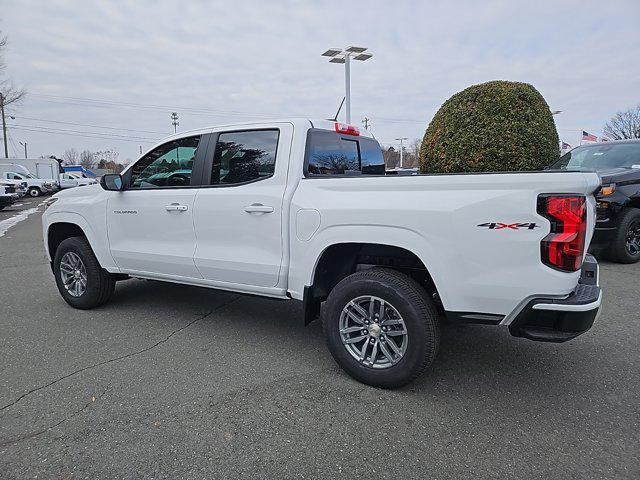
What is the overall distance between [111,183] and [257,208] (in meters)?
1.79

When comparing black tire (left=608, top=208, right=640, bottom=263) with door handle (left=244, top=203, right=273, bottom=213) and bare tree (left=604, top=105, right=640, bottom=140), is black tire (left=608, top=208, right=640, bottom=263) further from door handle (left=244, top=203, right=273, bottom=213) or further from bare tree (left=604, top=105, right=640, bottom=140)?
bare tree (left=604, top=105, right=640, bottom=140)

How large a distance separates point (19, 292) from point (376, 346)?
497cm

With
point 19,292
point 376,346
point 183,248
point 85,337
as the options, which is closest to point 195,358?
point 183,248

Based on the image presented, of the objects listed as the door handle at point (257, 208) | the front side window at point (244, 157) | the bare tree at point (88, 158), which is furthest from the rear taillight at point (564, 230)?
the bare tree at point (88, 158)

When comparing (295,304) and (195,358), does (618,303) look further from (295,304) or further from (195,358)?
(195,358)

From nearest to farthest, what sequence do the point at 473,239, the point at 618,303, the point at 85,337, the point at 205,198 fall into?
the point at 473,239
the point at 205,198
the point at 85,337
the point at 618,303

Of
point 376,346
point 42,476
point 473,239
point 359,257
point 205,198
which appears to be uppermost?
point 205,198

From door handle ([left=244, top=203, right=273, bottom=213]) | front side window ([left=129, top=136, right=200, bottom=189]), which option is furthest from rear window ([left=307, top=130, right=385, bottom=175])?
front side window ([left=129, top=136, right=200, bottom=189])

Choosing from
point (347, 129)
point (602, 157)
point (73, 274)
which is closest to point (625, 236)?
point (602, 157)

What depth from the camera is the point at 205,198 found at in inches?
147

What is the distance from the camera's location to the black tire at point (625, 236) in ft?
20.8

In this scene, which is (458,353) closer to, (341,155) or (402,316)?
(402,316)

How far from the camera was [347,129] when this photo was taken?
3992mm

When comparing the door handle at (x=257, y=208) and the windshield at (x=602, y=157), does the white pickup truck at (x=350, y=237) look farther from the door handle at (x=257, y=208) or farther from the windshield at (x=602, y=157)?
the windshield at (x=602, y=157)
